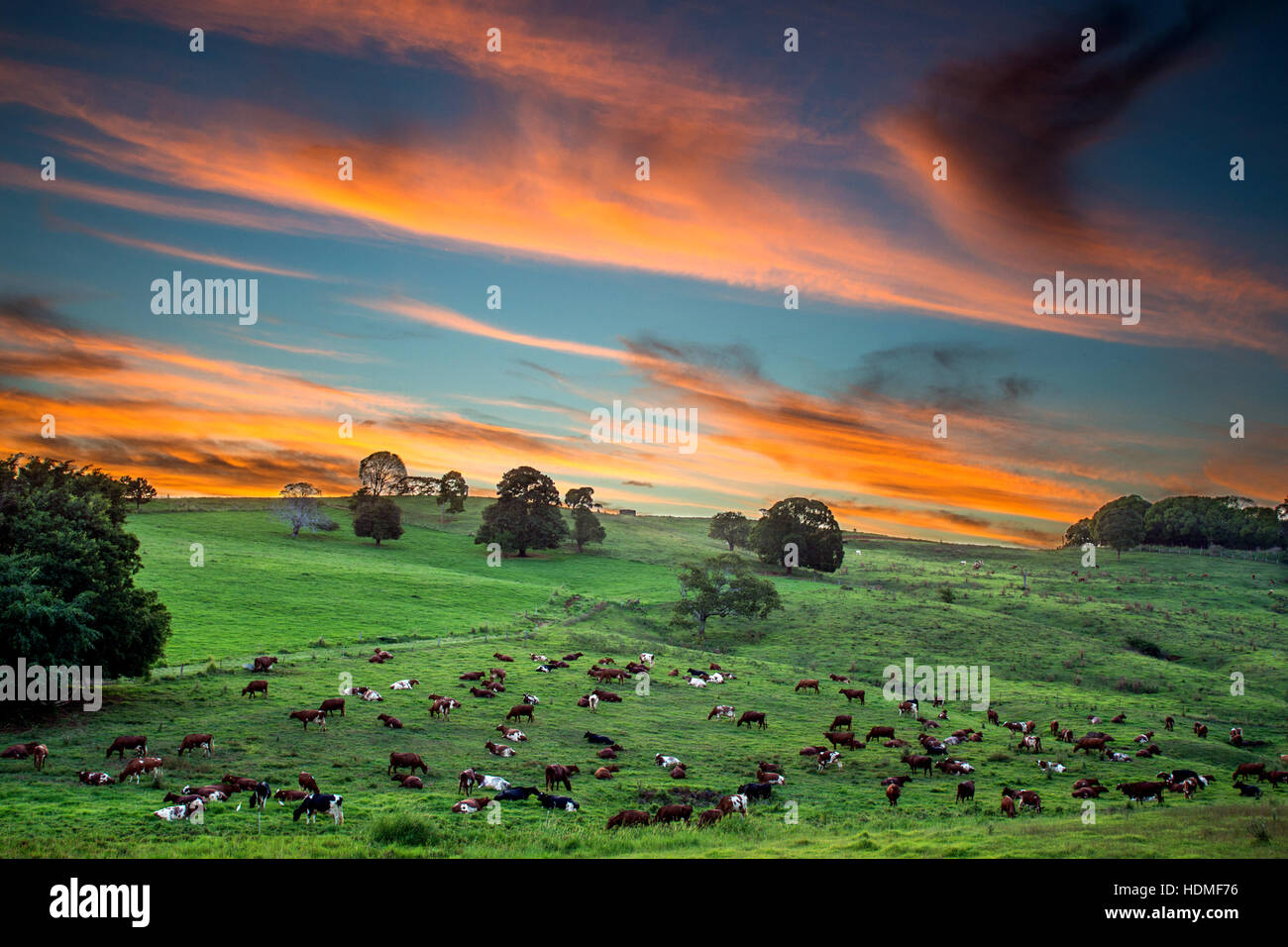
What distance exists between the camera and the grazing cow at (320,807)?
1870 cm

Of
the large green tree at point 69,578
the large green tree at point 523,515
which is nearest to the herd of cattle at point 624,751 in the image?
the large green tree at point 69,578

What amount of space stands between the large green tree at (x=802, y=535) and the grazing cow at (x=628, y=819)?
266ft

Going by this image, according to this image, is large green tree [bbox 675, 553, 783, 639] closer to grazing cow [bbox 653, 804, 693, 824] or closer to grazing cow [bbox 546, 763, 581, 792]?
grazing cow [bbox 546, 763, 581, 792]

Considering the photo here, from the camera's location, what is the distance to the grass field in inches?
683

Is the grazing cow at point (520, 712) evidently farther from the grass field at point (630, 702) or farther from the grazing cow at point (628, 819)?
the grazing cow at point (628, 819)

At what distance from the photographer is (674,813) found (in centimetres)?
2067

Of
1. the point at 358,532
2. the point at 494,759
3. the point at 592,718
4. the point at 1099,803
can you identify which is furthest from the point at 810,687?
the point at 358,532

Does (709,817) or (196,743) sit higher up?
(196,743)

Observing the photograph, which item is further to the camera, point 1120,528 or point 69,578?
point 1120,528

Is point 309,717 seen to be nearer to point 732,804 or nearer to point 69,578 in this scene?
point 69,578

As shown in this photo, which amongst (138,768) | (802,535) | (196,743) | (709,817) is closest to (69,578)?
(196,743)

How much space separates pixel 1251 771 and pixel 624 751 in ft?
88.6
